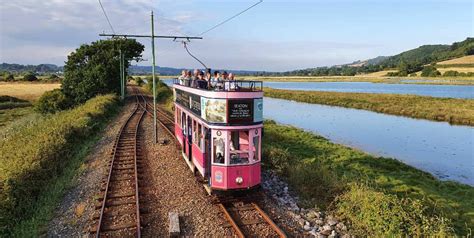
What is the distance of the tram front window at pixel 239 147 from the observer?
1123 cm

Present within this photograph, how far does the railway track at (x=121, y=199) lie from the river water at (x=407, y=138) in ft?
54.5

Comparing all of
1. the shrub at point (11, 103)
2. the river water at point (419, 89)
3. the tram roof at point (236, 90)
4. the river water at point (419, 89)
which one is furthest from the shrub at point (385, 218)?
the river water at point (419, 89)

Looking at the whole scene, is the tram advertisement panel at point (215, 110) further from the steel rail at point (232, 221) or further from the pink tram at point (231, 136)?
the steel rail at point (232, 221)

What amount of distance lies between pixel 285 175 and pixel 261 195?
2.50 m

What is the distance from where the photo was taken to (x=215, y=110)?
11078 mm

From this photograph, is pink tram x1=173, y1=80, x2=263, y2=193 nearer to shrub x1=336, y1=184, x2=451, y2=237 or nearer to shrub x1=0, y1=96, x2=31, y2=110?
shrub x1=336, y1=184, x2=451, y2=237

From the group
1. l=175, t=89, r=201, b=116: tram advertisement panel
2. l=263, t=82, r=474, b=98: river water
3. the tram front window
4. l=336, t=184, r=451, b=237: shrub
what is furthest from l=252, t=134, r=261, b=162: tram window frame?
l=263, t=82, r=474, b=98: river water

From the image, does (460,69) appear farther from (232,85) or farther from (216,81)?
(232,85)

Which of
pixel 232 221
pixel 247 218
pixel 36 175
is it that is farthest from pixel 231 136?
pixel 36 175

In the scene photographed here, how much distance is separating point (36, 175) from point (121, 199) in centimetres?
391

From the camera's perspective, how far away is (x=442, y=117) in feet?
140

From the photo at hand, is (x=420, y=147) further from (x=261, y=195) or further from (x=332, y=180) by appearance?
(x=261, y=195)

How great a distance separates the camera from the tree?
166 feet

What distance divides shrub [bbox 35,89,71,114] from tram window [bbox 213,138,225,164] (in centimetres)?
3984
